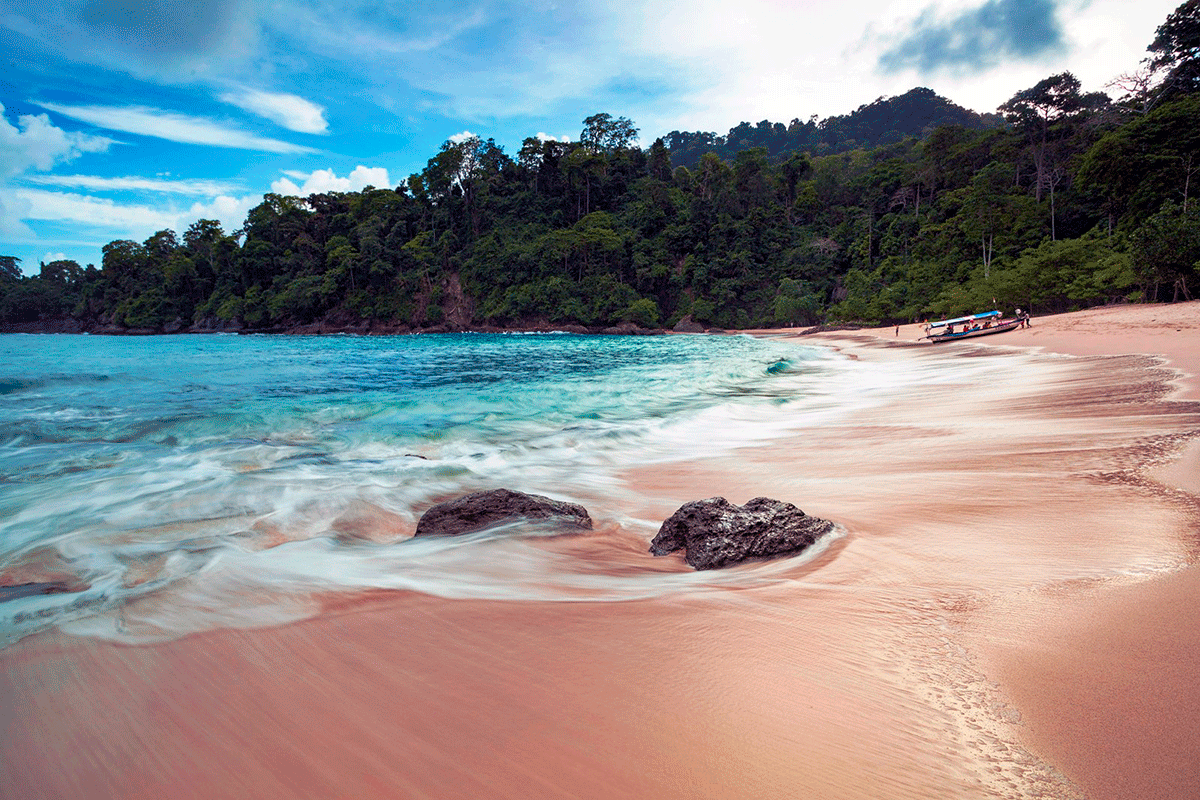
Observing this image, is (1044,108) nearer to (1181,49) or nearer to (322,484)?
(1181,49)

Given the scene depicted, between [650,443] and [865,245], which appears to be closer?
[650,443]

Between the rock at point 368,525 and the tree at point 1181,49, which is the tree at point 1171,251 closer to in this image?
the tree at point 1181,49

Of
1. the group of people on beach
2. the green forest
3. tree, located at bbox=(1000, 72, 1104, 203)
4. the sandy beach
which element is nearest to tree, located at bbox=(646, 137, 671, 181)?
the green forest

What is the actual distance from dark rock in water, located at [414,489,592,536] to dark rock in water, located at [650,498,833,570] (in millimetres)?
1036

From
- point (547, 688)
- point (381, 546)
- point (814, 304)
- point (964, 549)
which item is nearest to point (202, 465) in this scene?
point (381, 546)

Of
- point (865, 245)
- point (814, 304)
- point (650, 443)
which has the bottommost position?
point (650, 443)

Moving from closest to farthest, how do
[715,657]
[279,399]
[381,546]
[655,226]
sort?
[715,657] < [381,546] < [279,399] < [655,226]

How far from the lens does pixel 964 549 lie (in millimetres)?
3227

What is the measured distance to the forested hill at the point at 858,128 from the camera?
12456cm

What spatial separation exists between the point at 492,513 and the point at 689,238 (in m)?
63.5

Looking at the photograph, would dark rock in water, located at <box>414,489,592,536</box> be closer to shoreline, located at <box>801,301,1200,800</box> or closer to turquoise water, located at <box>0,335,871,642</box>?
turquoise water, located at <box>0,335,871,642</box>

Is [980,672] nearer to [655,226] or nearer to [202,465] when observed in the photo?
[202,465]

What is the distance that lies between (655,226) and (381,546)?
6684 centimetres

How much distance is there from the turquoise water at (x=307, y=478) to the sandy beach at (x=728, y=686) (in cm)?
45
